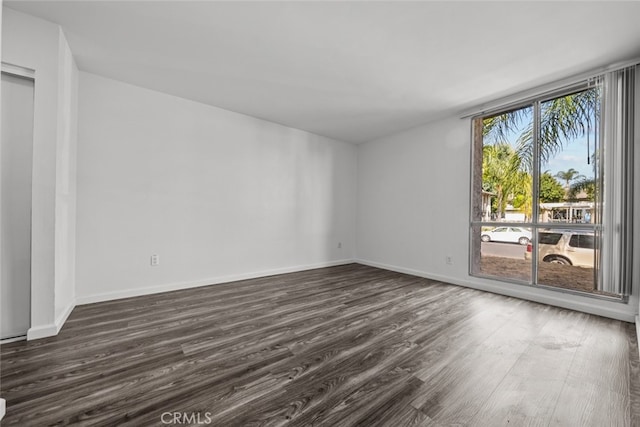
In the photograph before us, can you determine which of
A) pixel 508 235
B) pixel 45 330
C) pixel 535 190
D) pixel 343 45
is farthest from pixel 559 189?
pixel 45 330

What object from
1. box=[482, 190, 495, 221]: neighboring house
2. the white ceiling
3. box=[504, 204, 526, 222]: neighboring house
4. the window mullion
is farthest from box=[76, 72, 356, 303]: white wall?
the window mullion

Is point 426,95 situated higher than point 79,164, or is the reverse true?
point 426,95

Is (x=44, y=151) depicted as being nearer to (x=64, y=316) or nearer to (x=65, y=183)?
(x=65, y=183)

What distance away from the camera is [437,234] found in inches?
158

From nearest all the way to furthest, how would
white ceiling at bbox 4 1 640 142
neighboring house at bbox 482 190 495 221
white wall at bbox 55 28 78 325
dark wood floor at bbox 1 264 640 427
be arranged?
1. dark wood floor at bbox 1 264 640 427
2. white ceiling at bbox 4 1 640 142
3. white wall at bbox 55 28 78 325
4. neighboring house at bbox 482 190 495 221

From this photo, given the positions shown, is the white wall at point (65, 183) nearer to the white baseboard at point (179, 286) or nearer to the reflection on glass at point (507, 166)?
the white baseboard at point (179, 286)

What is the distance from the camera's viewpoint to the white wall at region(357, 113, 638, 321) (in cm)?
370

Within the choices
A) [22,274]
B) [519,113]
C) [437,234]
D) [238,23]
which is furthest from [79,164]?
[519,113]

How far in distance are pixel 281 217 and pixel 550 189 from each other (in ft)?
12.0

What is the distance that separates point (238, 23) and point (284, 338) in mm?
2553

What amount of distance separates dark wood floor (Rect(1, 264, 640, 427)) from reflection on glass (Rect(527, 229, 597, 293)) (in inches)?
17.2

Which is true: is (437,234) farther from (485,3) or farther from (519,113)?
(485,3)

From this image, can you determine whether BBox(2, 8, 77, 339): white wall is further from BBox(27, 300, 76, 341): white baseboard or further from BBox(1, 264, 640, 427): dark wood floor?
BBox(1, 264, 640, 427): dark wood floor

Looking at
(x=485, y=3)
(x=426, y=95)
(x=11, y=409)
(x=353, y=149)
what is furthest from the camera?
(x=353, y=149)
